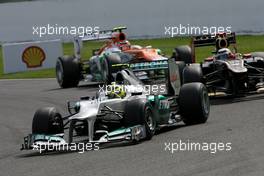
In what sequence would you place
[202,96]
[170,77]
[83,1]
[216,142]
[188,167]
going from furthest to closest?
1. [83,1]
2. [170,77]
3. [202,96]
4. [216,142]
5. [188,167]

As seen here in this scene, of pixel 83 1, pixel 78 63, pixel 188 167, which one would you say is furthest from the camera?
pixel 83 1

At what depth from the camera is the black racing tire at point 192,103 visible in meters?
12.6

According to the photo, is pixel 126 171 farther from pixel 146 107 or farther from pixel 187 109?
pixel 187 109

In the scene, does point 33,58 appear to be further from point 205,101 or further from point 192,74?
point 205,101

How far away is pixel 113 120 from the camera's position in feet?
38.0

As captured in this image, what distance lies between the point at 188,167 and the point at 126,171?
654 mm

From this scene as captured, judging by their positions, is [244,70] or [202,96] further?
[244,70]

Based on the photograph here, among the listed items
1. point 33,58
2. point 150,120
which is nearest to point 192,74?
point 150,120

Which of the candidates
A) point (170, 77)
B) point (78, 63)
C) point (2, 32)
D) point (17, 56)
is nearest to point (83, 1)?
point (2, 32)

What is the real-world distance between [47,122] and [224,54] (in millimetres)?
6874

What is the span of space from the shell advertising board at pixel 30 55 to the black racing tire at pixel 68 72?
21.3ft

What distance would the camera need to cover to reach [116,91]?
11969mm

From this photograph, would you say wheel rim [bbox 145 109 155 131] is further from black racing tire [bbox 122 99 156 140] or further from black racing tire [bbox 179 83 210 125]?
black racing tire [bbox 179 83 210 125]

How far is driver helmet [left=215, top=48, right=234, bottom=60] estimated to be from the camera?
57.3 feet
